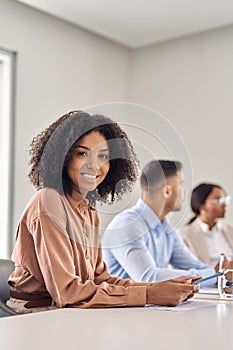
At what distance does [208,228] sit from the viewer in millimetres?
3727

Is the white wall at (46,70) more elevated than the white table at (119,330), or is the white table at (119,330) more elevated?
the white wall at (46,70)

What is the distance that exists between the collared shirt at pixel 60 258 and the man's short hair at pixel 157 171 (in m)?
0.25

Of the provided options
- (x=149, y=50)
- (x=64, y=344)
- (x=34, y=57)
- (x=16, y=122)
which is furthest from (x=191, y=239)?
(x=64, y=344)

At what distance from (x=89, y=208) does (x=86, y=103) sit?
9.74ft

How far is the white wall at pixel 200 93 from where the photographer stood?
177 inches

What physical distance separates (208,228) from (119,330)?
2627mm

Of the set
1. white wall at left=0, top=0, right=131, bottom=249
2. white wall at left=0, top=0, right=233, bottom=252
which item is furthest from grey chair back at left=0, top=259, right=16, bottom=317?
white wall at left=0, top=0, right=233, bottom=252

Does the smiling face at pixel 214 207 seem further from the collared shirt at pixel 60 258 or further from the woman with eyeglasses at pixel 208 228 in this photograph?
the collared shirt at pixel 60 258

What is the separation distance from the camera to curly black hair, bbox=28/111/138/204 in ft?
5.19

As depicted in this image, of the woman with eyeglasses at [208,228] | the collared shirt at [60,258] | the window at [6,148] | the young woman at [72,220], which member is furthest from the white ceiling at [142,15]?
the collared shirt at [60,258]

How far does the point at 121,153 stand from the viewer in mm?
1633

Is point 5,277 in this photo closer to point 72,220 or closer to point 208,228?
point 72,220

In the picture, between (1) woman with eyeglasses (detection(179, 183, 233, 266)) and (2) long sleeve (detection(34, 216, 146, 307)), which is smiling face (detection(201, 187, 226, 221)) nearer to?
(1) woman with eyeglasses (detection(179, 183, 233, 266))

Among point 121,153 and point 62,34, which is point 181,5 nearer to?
point 62,34
